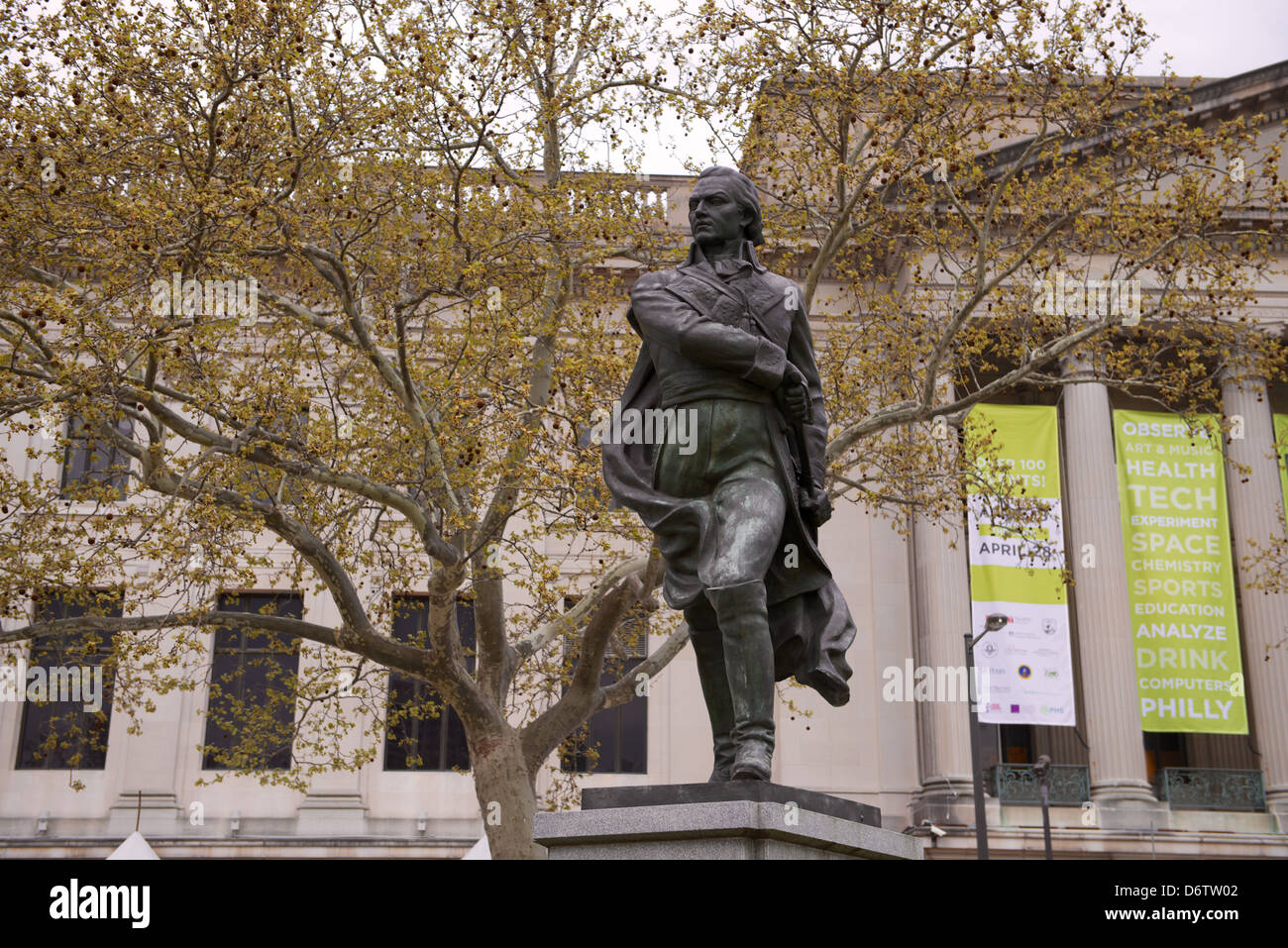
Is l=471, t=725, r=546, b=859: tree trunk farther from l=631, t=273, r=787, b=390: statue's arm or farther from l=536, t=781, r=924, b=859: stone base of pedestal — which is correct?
l=631, t=273, r=787, b=390: statue's arm

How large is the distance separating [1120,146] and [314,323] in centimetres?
1091

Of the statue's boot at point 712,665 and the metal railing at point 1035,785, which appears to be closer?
the statue's boot at point 712,665

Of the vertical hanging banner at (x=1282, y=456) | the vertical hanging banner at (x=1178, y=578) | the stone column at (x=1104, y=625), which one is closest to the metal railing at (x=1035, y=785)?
the stone column at (x=1104, y=625)

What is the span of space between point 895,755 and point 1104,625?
18.0 feet

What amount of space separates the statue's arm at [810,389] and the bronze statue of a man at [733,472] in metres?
0.01

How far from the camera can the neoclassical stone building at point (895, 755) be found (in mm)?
30828

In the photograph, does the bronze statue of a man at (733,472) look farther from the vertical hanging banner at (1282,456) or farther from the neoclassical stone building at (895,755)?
the vertical hanging banner at (1282,456)

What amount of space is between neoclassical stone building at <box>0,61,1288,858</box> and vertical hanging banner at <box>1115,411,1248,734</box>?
63.8 inches

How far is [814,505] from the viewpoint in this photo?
281 inches

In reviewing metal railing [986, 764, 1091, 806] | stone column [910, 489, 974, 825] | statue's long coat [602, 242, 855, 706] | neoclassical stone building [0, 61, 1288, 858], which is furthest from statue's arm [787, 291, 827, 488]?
metal railing [986, 764, 1091, 806]

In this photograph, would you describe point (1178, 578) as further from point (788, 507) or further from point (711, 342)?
point (711, 342)

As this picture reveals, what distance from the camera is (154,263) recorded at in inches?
599

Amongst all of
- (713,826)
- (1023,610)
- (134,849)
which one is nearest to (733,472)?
(713,826)

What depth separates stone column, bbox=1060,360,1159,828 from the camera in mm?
30766
